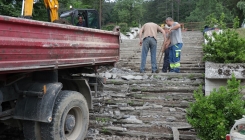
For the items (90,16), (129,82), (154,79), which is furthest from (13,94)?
(90,16)

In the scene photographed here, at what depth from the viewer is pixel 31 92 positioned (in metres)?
3.46

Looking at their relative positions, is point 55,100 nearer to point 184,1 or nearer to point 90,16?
point 90,16

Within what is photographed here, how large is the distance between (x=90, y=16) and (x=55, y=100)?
4.97 meters

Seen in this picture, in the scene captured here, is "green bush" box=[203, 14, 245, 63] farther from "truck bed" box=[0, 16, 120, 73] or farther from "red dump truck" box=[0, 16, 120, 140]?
"red dump truck" box=[0, 16, 120, 140]

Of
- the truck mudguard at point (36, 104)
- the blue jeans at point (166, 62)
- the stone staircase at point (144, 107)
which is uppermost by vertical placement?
the blue jeans at point (166, 62)

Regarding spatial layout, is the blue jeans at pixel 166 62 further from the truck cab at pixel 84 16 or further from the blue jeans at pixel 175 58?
the truck cab at pixel 84 16

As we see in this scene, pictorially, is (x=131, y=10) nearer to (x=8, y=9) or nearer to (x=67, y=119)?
(x=8, y=9)

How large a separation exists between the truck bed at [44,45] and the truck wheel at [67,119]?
1.59 ft

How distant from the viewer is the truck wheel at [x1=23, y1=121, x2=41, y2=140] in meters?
3.49

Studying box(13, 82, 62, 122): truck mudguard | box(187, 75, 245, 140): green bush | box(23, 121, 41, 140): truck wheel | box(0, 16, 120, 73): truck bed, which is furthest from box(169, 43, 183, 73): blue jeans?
box(23, 121, 41, 140): truck wheel

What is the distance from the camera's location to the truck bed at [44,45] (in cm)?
274

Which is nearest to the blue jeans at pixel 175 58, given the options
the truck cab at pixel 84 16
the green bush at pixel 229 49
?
the green bush at pixel 229 49

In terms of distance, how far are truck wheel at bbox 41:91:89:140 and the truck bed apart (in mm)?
484

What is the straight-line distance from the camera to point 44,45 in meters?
3.22
